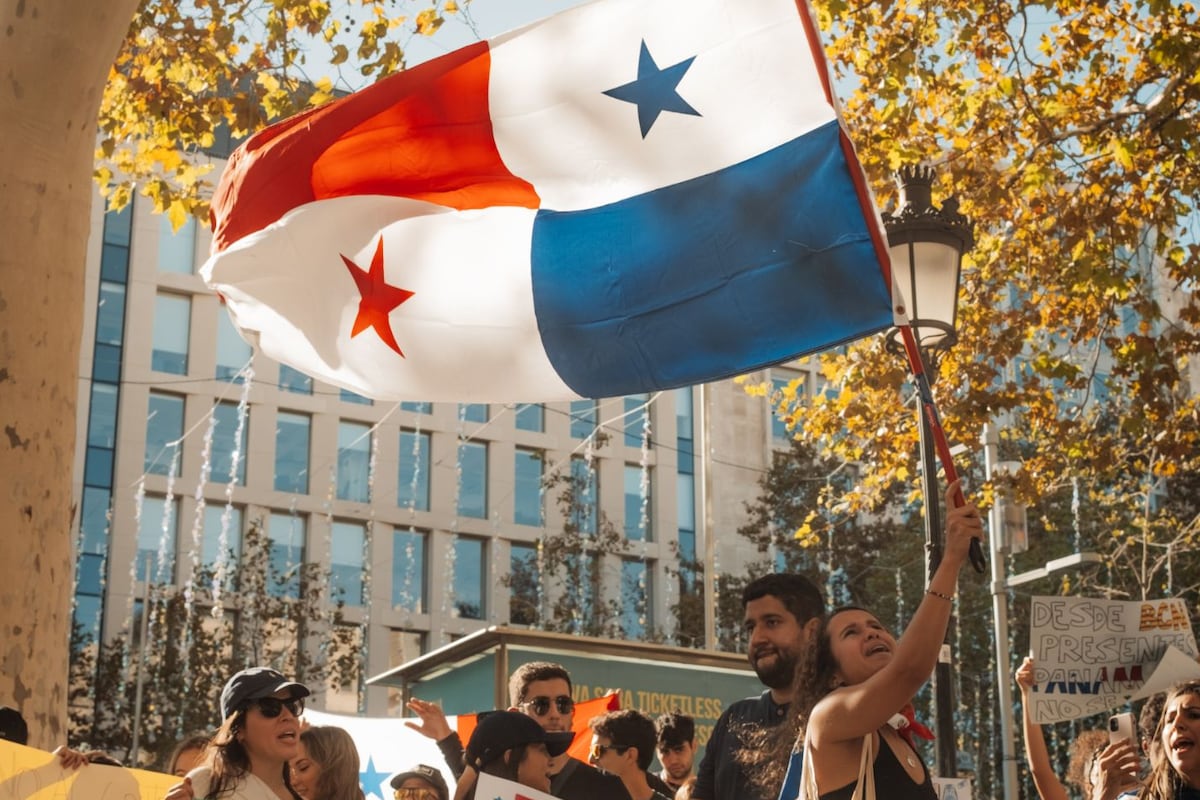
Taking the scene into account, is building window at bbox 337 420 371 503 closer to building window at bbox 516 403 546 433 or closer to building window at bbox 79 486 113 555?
building window at bbox 516 403 546 433

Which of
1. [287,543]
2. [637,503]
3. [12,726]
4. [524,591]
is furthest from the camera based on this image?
[637,503]

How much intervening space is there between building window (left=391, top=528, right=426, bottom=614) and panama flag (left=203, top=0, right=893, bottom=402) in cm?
4238

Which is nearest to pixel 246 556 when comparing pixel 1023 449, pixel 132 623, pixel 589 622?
pixel 132 623

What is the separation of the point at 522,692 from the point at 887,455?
8208mm

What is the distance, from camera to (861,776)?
3938 millimetres

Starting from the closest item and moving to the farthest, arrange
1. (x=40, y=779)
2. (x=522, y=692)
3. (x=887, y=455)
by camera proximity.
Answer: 1. (x=40, y=779)
2. (x=522, y=692)
3. (x=887, y=455)

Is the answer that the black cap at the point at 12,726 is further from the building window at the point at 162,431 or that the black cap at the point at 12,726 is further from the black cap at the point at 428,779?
the building window at the point at 162,431

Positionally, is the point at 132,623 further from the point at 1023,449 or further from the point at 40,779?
the point at 40,779

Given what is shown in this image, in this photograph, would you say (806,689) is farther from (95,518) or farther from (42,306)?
(95,518)

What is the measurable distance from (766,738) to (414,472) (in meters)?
46.3

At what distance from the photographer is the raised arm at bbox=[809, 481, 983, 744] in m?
3.84

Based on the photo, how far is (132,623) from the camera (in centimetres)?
4244

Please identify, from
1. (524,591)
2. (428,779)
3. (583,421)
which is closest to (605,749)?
(428,779)

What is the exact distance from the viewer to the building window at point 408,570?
160 ft
